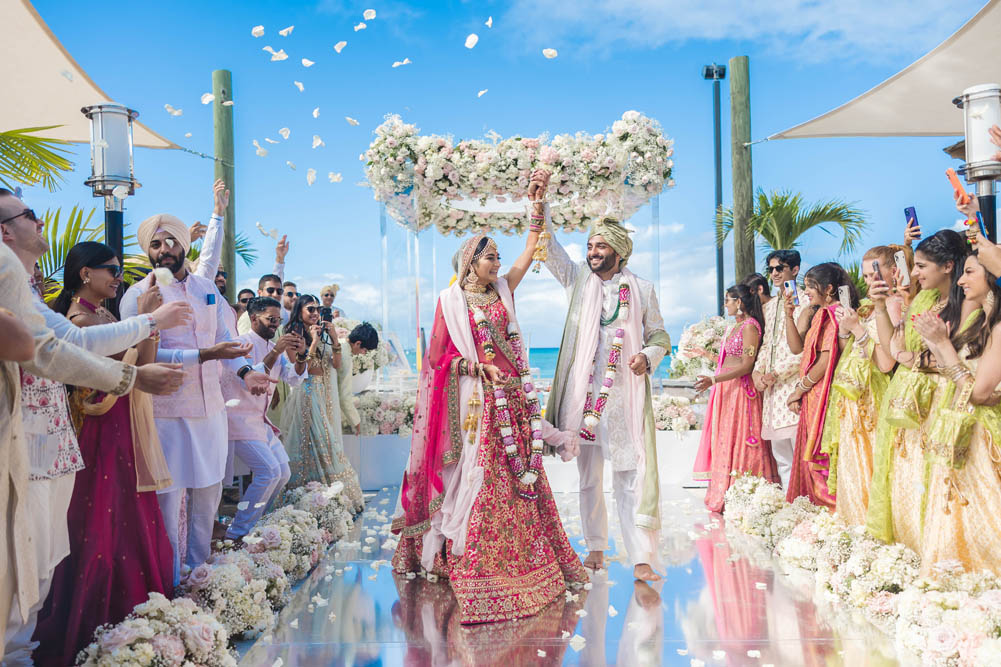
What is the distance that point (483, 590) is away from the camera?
4250 millimetres

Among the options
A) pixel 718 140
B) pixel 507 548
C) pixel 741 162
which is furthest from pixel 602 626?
pixel 718 140

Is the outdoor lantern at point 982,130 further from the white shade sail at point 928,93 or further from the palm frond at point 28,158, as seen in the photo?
the palm frond at point 28,158

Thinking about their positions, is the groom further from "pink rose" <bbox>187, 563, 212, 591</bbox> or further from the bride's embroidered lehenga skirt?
"pink rose" <bbox>187, 563, 212, 591</bbox>

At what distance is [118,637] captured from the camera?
3.12m

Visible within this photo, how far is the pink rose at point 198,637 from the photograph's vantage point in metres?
3.29

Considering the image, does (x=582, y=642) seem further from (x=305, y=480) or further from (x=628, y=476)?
(x=305, y=480)

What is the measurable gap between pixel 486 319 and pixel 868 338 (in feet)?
7.85

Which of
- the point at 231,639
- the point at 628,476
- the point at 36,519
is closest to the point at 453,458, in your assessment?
the point at 628,476

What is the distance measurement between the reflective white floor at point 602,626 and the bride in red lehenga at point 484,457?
0.80ft

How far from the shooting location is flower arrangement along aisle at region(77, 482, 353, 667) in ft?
10.3

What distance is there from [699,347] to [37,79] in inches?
275

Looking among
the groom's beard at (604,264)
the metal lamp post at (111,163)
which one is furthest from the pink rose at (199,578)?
the groom's beard at (604,264)

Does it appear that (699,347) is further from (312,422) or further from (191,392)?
(191,392)

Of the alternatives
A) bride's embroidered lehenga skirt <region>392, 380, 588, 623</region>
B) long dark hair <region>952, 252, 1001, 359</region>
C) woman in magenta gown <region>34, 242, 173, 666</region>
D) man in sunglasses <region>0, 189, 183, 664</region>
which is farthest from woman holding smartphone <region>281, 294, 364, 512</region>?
long dark hair <region>952, 252, 1001, 359</region>
